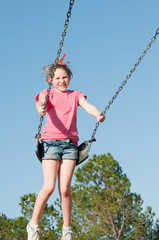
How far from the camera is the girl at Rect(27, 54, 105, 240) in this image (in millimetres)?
4074

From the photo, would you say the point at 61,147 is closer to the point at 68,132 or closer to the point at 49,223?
the point at 68,132

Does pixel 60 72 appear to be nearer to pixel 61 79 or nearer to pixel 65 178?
pixel 61 79

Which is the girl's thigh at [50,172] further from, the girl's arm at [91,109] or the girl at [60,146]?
the girl's arm at [91,109]

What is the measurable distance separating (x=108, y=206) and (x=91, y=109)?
1939 cm

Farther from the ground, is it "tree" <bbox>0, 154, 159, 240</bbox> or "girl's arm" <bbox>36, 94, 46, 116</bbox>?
"tree" <bbox>0, 154, 159, 240</bbox>

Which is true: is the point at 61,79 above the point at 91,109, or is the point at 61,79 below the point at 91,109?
above

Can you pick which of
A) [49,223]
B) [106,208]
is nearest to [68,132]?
[106,208]

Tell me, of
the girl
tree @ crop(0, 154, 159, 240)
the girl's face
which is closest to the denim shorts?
the girl

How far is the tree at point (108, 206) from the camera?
22781 millimetres

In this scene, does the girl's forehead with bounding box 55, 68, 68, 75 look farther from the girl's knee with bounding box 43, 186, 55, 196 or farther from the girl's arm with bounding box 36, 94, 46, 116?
the girl's knee with bounding box 43, 186, 55, 196

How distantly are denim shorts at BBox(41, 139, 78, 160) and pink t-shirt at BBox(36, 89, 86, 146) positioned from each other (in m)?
0.06

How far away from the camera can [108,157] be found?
2386cm

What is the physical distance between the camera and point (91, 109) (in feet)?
13.9

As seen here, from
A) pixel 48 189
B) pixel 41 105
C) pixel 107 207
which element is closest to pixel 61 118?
pixel 41 105
